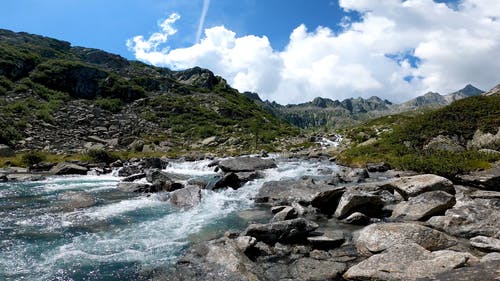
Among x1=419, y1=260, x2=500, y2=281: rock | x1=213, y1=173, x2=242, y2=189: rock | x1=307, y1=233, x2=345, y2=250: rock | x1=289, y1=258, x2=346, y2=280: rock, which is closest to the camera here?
x1=419, y1=260, x2=500, y2=281: rock

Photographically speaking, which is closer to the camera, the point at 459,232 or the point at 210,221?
the point at 459,232

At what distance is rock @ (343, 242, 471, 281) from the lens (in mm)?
10047

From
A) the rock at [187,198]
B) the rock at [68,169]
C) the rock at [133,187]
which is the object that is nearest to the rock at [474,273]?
the rock at [187,198]

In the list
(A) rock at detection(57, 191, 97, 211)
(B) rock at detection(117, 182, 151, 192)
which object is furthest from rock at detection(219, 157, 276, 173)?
(A) rock at detection(57, 191, 97, 211)

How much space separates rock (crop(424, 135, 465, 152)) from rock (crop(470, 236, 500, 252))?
22.2 m

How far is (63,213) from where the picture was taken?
20438 millimetres

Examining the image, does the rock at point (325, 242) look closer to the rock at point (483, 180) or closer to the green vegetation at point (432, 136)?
the rock at point (483, 180)

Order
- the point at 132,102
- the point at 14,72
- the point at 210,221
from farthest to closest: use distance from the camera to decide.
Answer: the point at 132,102, the point at 14,72, the point at 210,221

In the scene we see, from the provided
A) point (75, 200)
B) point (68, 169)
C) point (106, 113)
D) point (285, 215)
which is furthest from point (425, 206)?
point (106, 113)

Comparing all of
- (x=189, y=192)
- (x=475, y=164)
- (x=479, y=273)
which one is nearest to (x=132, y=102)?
(x=189, y=192)

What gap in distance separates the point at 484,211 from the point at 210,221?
42.8 feet

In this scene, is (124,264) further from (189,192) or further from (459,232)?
(459,232)

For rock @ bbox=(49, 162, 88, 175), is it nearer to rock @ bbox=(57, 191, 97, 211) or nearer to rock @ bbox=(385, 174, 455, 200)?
rock @ bbox=(57, 191, 97, 211)

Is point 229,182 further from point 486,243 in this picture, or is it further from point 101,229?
point 486,243
